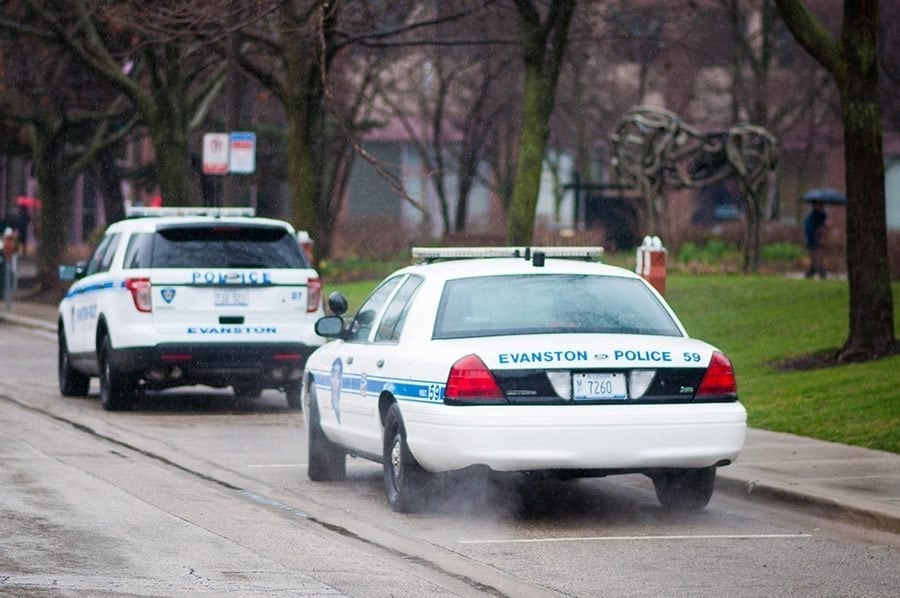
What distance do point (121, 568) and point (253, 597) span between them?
99cm

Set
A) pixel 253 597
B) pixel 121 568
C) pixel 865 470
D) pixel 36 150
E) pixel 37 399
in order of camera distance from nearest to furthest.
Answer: pixel 253 597 → pixel 121 568 → pixel 865 470 → pixel 37 399 → pixel 36 150

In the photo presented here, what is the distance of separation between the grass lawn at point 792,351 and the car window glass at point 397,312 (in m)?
4.18

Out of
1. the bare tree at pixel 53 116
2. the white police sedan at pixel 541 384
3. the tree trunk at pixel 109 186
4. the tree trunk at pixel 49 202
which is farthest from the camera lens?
the tree trunk at pixel 109 186

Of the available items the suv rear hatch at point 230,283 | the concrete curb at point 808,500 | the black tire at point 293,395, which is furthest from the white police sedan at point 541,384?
the black tire at point 293,395

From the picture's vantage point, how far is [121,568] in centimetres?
891

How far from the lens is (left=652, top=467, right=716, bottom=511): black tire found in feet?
36.8

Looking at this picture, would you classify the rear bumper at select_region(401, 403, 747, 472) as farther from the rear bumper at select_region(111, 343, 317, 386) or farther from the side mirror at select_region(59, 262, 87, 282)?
the side mirror at select_region(59, 262, 87, 282)

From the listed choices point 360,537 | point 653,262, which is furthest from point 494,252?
point 653,262

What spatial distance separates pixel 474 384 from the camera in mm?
10336

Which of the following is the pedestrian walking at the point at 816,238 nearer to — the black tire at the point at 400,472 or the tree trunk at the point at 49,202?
the tree trunk at the point at 49,202

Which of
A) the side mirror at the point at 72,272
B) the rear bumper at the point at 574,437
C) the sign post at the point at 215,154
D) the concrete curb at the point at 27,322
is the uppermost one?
the sign post at the point at 215,154

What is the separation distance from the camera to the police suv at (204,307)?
1742 centimetres

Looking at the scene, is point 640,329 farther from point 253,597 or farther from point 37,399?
point 37,399

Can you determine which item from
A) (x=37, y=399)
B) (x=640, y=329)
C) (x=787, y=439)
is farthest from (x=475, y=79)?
(x=640, y=329)
